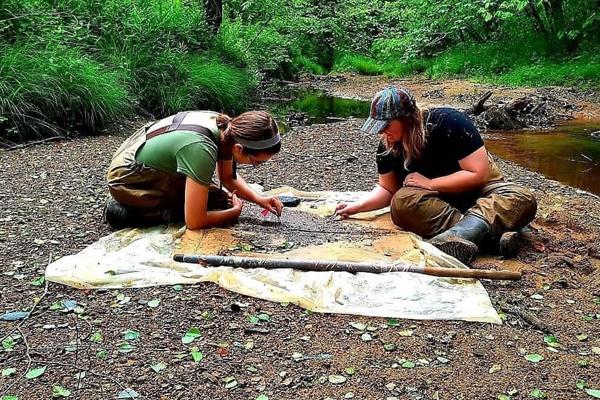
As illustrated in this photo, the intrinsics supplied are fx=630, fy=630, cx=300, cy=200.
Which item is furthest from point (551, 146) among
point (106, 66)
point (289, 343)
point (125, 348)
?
point (125, 348)

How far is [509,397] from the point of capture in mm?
2143

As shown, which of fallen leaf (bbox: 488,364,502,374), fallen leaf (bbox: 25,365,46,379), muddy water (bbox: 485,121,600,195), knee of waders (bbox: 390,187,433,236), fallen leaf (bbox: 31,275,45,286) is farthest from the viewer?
muddy water (bbox: 485,121,600,195)

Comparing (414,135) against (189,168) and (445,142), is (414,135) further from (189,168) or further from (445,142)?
(189,168)

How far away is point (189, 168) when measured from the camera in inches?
124

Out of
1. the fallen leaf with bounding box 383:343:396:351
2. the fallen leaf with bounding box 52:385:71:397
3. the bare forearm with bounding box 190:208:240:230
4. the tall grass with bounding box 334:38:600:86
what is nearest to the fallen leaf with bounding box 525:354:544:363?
the fallen leaf with bounding box 383:343:396:351

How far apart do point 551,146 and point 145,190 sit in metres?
5.34

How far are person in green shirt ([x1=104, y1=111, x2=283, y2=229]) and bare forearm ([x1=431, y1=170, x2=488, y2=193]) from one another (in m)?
0.92

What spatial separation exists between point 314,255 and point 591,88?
9.85m

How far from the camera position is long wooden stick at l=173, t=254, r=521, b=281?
2.95 metres

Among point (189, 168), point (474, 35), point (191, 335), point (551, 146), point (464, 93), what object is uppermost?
point (189, 168)

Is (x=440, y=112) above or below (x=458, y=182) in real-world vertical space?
above

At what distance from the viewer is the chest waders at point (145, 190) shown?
338cm

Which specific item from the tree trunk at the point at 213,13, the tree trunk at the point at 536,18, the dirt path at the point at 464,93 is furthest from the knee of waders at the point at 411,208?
the tree trunk at the point at 536,18

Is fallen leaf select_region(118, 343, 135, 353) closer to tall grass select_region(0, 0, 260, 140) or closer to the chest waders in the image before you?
the chest waders
